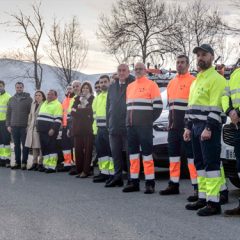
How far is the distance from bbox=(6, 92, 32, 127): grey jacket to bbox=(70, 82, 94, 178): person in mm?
2136

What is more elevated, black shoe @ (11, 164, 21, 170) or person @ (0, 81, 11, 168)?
person @ (0, 81, 11, 168)

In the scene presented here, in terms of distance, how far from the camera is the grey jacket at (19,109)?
39.2 feet

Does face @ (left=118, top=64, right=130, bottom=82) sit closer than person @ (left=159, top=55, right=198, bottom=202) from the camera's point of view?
No

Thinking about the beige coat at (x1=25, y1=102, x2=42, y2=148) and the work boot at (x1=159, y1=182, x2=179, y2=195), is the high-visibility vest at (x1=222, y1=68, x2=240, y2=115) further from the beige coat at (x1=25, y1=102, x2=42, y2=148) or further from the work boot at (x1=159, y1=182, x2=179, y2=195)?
the beige coat at (x1=25, y1=102, x2=42, y2=148)

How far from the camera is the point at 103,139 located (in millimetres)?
9492

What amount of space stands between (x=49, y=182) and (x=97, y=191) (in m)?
1.52

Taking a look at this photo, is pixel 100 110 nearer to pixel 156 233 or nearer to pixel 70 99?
pixel 70 99

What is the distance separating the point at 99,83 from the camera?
32.3 feet

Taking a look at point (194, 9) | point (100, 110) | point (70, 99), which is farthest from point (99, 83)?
point (194, 9)

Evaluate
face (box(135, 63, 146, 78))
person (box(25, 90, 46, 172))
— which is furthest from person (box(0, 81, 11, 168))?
face (box(135, 63, 146, 78))

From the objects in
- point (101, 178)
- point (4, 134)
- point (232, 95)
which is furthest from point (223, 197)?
point (4, 134)

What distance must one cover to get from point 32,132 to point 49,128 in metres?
0.61

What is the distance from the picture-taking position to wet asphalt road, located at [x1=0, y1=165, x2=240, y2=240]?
524 centimetres

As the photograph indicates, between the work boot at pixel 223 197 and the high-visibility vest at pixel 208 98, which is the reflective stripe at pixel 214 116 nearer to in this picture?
the high-visibility vest at pixel 208 98
